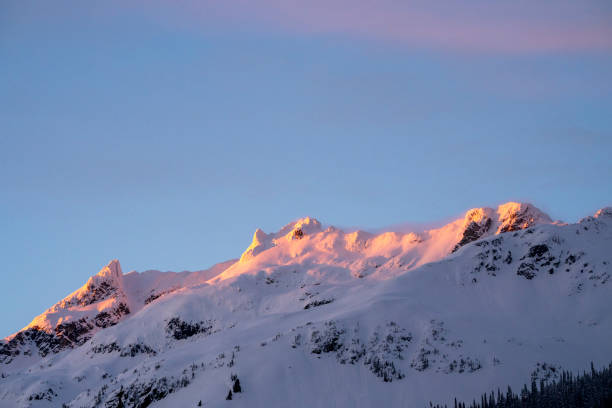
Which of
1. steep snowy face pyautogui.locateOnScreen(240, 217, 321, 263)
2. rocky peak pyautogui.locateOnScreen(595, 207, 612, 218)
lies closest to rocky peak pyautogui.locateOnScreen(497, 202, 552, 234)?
rocky peak pyautogui.locateOnScreen(595, 207, 612, 218)

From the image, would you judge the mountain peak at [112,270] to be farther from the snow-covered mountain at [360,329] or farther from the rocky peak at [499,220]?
the rocky peak at [499,220]

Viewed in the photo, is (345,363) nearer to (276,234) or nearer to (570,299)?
(570,299)

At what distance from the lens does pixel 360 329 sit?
3105 inches

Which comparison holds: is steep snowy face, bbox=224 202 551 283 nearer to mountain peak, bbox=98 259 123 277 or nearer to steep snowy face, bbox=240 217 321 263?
steep snowy face, bbox=240 217 321 263

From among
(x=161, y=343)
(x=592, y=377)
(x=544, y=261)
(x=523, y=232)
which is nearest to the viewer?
(x=592, y=377)

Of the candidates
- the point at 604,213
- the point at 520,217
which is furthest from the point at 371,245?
the point at 604,213

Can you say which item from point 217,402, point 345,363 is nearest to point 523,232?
point 345,363

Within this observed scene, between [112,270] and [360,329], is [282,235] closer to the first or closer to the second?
[112,270]

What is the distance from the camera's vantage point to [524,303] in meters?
89.0

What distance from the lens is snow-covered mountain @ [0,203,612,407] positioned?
6969 cm

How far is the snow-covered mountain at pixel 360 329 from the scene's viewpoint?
69688 millimetres

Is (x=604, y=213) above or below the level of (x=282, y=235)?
below

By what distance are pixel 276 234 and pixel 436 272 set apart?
76.5m

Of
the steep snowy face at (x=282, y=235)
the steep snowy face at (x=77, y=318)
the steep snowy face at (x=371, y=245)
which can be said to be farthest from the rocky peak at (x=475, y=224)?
the steep snowy face at (x=77, y=318)
